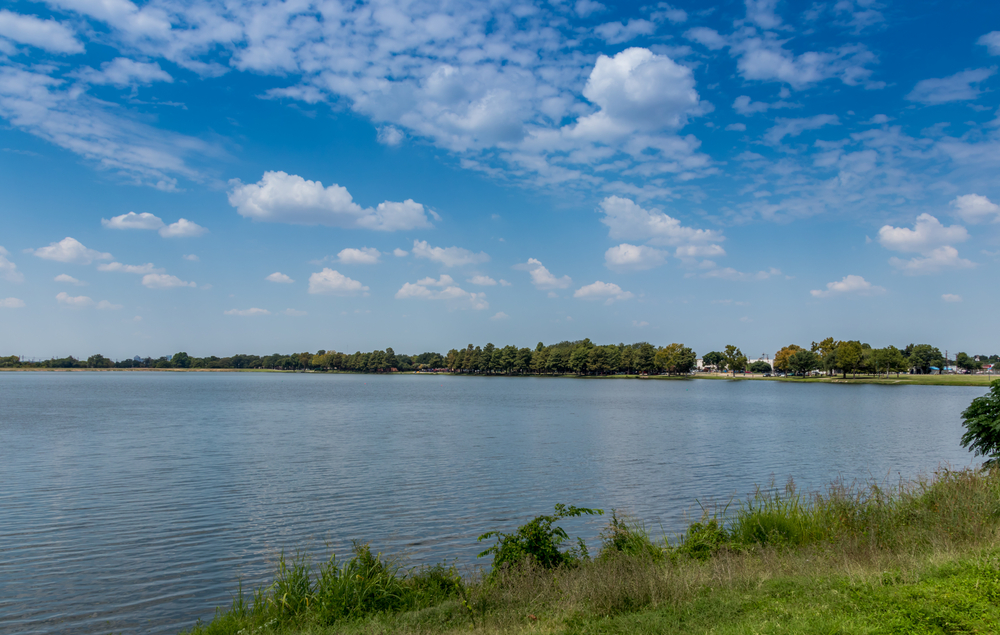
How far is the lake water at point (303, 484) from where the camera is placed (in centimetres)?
1265

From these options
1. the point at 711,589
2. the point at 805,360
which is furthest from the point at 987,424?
the point at 805,360

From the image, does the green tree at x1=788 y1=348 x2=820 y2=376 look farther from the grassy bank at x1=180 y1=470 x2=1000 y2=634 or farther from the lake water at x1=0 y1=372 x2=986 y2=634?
the grassy bank at x1=180 y1=470 x2=1000 y2=634

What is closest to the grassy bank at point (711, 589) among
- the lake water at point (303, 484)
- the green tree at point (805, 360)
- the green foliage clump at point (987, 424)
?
the lake water at point (303, 484)

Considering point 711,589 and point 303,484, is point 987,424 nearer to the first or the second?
point 711,589

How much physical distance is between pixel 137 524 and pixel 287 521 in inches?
164

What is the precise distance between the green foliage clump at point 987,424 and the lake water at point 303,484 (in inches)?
273

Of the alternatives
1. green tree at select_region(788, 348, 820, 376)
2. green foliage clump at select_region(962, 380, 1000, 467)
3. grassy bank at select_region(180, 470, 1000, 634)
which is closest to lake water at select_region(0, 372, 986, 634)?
grassy bank at select_region(180, 470, 1000, 634)

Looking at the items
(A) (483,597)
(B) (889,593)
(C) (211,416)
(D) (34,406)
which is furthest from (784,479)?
(D) (34,406)

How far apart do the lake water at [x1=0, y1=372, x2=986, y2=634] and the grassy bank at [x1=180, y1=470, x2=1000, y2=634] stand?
311 cm

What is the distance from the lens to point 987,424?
16.6 m

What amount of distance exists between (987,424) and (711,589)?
13.4 metres

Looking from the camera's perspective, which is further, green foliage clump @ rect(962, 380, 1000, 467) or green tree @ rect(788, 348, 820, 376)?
green tree @ rect(788, 348, 820, 376)

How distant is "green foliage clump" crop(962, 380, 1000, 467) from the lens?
16.4m

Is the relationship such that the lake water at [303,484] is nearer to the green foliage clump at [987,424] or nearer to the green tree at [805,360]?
the green foliage clump at [987,424]
